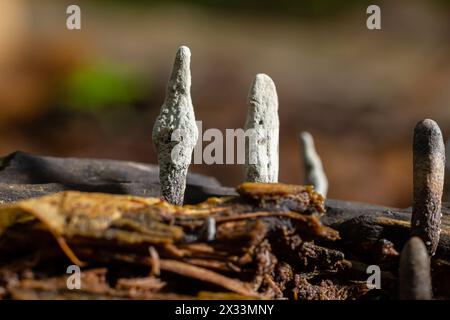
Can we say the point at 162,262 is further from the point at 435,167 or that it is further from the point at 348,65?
the point at 348,65

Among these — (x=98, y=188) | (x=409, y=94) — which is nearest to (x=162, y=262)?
(x=98, y=188)

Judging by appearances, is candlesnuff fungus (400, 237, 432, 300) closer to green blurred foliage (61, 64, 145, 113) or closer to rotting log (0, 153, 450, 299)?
rotting log (0, 153, 450, 299)

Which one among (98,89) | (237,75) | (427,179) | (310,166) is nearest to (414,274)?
(427,179)

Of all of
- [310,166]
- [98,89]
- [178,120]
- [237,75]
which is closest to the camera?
[178,120]

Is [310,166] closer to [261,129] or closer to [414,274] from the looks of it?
[261,129]

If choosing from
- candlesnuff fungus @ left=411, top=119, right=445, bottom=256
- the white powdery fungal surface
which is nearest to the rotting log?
candlesnuff fungus @ left=411, top=119, right=445, bottom=256

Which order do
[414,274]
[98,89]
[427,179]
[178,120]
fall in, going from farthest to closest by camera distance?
[98,89] < [178,120] < [427,179] < [414,274]

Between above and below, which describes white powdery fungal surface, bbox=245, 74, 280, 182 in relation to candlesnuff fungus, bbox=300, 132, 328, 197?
above
